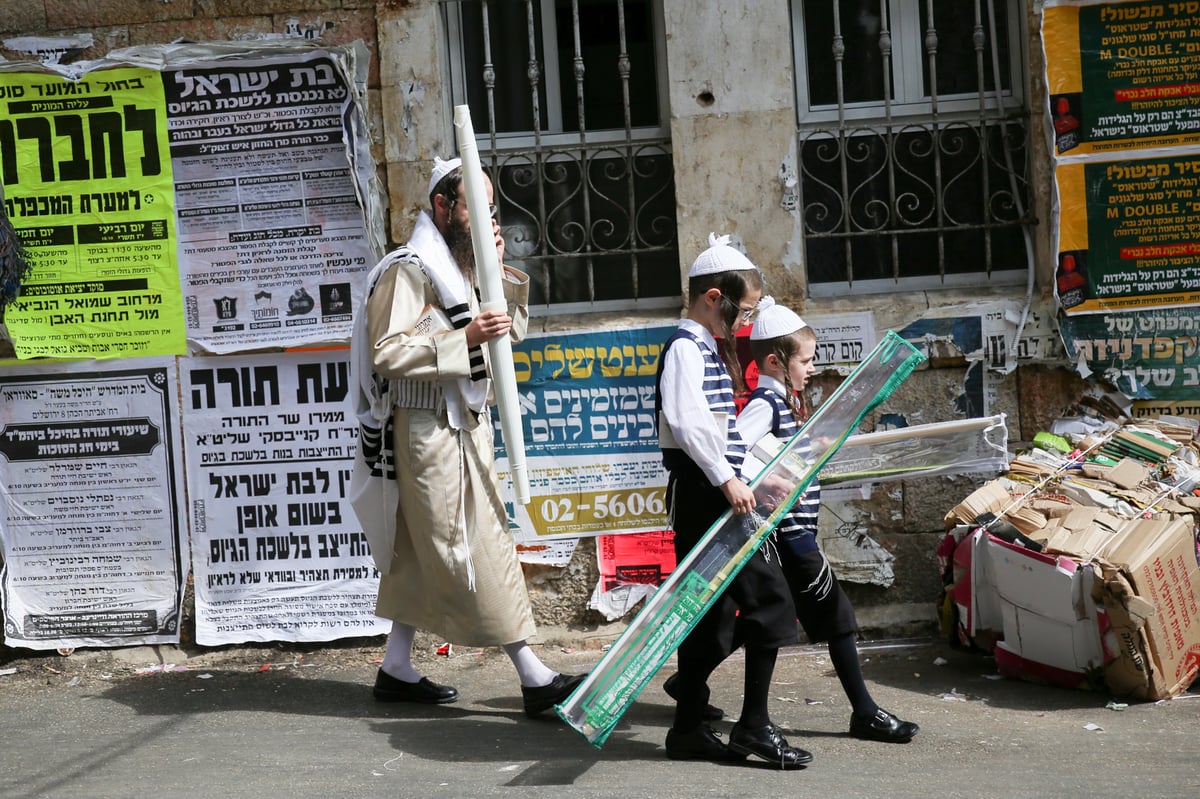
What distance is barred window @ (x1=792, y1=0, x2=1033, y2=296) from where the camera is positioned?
17.9ft

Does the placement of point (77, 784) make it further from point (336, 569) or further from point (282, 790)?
point (336, 569)

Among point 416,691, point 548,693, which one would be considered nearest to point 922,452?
point 548,693

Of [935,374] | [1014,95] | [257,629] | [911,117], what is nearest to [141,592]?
[257,629]

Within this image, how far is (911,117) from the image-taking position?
5.47 metres

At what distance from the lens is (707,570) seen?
12.3ft

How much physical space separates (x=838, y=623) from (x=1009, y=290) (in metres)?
2.10

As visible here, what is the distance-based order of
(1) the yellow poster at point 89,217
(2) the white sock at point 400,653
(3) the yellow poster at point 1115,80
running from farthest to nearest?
(1) the yellow poster at point 89,217, (3) the yellow poster at point 1115,80, (2) the white sock at point 400,653

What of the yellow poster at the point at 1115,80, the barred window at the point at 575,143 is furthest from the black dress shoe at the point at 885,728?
the yellow poster at the point at 1115,80

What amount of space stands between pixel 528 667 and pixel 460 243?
149cm

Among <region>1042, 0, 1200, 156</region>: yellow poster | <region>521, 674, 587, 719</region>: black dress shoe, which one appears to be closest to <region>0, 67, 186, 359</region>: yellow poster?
<region>521, 674, 587, 719</region>: black dress shoe

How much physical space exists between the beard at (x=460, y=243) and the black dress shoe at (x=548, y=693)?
1.46 m

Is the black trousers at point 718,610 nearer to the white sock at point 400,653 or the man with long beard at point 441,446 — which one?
the man with long beard at point 441,446

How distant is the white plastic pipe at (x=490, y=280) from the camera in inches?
156

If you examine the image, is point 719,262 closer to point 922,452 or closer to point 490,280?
point 490,280
